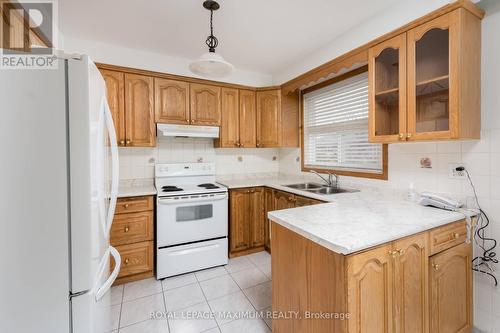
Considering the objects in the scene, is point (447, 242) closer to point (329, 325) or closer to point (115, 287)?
point (329, 325)

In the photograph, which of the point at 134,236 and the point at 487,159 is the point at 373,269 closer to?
the point at 487,159

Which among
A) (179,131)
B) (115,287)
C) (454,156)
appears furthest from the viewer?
(179,131)

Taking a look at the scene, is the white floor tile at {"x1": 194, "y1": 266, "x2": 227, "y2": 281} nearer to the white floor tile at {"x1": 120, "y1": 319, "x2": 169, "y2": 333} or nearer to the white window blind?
Answer: the white floor tile at {"x1": 120, "y1": 319, "x2": 169, "y2": 333}

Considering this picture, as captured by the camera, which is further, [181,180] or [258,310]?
[181,180]

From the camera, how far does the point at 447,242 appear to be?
4.70 ft

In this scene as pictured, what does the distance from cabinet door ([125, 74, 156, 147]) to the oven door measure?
0.78 m

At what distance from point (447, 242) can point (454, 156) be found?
27.8 inches

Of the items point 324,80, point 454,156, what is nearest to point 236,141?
point 324,80

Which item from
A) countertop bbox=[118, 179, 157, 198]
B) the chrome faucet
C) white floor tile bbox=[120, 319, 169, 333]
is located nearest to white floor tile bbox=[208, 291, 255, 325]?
white floor tile bbox=[120, 319, 169, 333]

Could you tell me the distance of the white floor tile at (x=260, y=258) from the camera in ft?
9.07

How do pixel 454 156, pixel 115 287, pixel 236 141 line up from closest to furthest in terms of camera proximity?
pixel 454 156 < pixel 115 287 < pixel 236 141

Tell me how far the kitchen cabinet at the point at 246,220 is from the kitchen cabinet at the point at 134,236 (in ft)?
3.09

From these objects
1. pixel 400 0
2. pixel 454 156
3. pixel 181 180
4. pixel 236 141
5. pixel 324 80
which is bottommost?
pixel 181 180

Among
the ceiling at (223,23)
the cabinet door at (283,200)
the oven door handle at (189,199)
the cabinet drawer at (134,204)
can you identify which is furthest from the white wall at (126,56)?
the cabinet drawer at (134,204)
